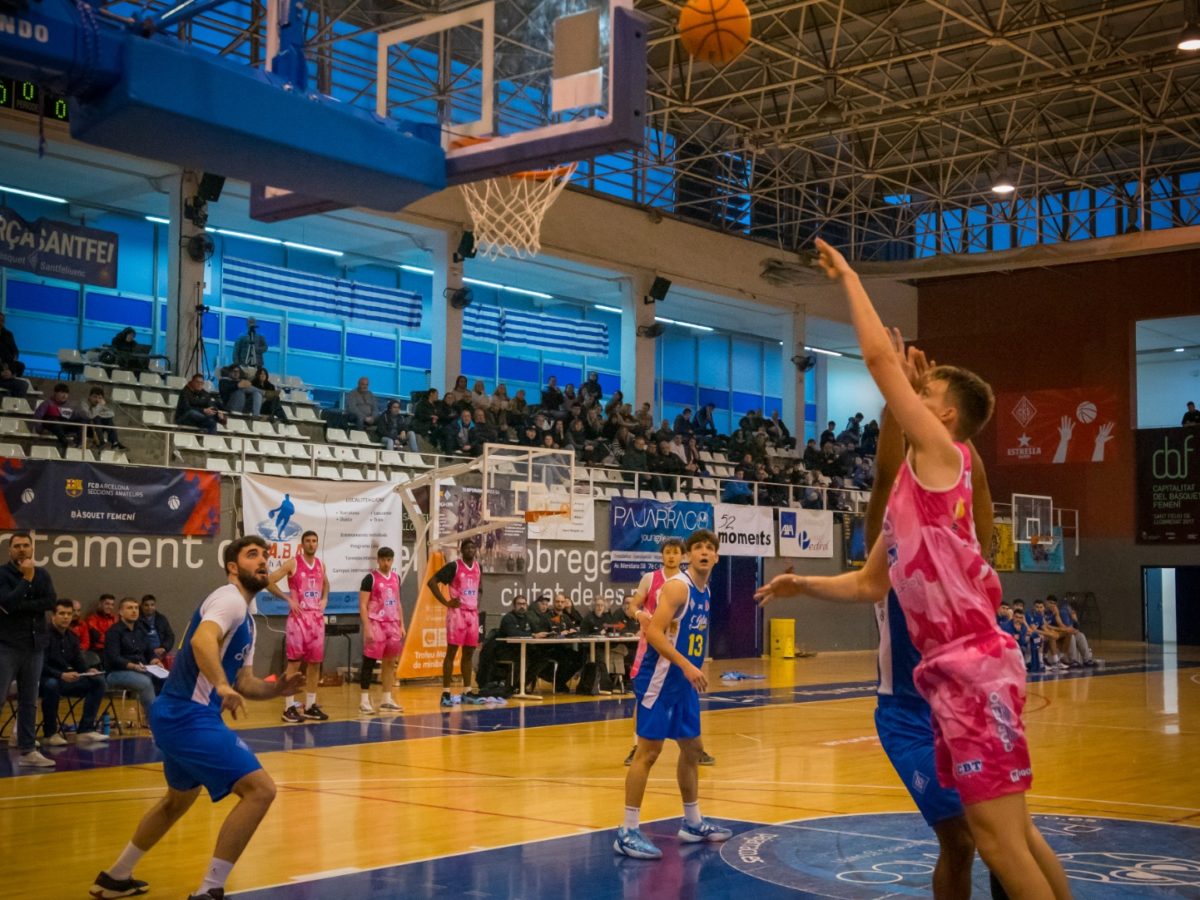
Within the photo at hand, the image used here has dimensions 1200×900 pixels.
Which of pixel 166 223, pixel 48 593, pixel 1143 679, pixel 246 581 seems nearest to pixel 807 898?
pixel 246 581

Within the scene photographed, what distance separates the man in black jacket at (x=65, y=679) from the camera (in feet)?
38.4

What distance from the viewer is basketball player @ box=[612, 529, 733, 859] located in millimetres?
7305

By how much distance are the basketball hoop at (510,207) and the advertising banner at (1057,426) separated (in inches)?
1019

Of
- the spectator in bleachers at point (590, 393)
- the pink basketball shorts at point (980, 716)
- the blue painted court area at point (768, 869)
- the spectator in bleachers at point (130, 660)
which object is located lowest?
the blue painted court area at point (768, 869)

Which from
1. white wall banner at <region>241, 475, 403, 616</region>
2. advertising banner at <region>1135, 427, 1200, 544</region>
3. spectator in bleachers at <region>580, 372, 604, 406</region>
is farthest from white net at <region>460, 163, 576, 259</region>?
advertising banner at <region>1135, 427, 1200, 544</region>

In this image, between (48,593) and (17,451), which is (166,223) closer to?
(17,451)

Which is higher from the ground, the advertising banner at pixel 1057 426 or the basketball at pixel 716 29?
the basketball at pixel 716 29

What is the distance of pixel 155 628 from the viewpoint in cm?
1317

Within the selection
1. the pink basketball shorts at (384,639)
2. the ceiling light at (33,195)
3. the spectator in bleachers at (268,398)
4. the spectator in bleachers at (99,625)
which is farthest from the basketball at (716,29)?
the ceiling light at (33,195)

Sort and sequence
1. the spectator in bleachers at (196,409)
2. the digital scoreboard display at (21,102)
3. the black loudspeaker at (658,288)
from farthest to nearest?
the black loudspeaker at (658,288) → the spectator in bleachers at (196,409) → the digital scoreboard display at (21,102)

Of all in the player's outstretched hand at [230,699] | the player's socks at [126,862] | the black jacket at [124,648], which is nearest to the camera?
the player's outstretched hand at [230,699]

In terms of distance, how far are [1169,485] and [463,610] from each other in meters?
23.0

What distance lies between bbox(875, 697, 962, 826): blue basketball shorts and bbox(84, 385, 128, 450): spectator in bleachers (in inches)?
570

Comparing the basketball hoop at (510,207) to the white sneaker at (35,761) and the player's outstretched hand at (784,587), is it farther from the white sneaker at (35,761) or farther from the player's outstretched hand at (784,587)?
the white sneaker at (35,761)
